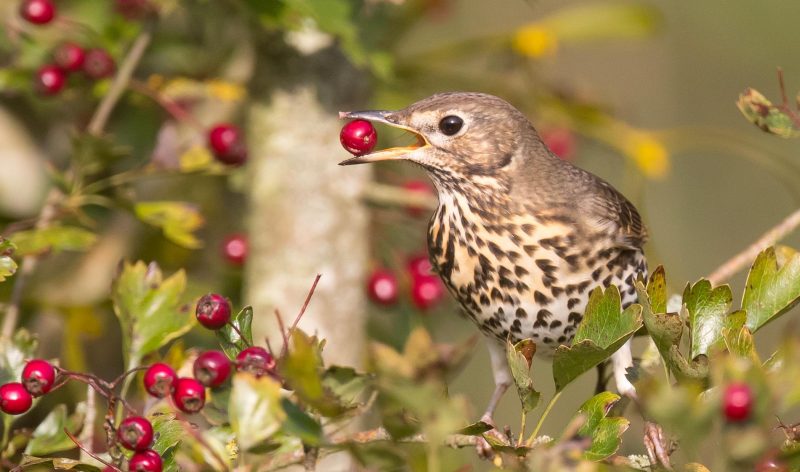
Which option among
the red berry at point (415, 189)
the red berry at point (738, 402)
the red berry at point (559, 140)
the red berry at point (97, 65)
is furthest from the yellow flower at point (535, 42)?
the red berry at point (738, 402)

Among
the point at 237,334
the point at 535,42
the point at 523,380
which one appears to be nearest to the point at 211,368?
the point at 237,334

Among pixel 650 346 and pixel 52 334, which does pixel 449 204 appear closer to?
pixel 650 346

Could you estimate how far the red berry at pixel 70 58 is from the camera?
2.54 m

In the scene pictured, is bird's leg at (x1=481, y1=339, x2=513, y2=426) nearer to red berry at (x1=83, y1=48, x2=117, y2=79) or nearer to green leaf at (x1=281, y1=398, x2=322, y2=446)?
red berry at (x1=83, y1=48, x2=117, y2=79)

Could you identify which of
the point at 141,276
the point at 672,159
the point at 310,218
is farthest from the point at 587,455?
the point at 672,159

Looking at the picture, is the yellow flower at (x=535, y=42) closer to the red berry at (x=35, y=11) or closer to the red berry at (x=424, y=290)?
the red berry at (x=424, y=290)

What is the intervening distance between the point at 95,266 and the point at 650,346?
1.49 metres

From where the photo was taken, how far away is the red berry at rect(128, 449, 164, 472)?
152 centimetres

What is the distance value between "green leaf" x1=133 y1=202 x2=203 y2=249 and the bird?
1.48 feet

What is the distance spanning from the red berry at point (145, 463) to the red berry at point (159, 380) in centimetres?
18

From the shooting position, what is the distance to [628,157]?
133 inches

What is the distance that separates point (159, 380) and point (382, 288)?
1.24 m

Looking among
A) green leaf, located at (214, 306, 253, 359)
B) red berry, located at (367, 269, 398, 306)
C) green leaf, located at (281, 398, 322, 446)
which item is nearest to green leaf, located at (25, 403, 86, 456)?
green leaf, located at (214, 306, 253, 359)

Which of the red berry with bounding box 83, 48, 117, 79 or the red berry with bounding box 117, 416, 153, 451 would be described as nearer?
the red berry with bounding box 117, 416, 153, 451
